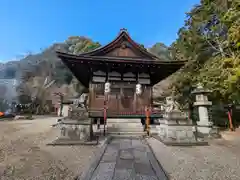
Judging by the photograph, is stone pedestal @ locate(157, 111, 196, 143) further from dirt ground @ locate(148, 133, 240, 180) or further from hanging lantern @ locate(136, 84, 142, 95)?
hanging lantern @ locate(136, 84, 142, 95)

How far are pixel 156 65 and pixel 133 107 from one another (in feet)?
11.8

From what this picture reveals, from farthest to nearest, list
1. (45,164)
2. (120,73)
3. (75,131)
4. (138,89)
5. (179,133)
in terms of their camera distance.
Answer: (120,73), (138,89), (179,133), (75,131), (45,164)

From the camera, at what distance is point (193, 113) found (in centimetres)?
1364

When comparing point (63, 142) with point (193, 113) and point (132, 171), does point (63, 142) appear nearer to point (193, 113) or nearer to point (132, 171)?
point (132, 171)

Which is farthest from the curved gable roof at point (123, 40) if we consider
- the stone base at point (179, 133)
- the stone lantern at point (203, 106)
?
the stone base at point (179, 133)

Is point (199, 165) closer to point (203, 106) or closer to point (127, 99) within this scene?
point (203, 106)

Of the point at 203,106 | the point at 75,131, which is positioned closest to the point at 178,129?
the point at 203,106

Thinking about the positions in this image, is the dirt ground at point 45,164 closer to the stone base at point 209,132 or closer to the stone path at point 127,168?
the stone path at point 127,168

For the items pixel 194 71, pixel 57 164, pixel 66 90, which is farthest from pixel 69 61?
pixel 66 90

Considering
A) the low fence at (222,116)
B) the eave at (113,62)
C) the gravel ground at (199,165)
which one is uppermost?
the eave at (113,62)

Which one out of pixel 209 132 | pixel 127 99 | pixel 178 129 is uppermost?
pixel 127 99

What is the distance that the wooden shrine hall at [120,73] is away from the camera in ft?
30.7

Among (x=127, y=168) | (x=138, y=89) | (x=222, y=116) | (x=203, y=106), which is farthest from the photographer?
(x=222, y=116)

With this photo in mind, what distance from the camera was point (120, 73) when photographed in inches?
425
